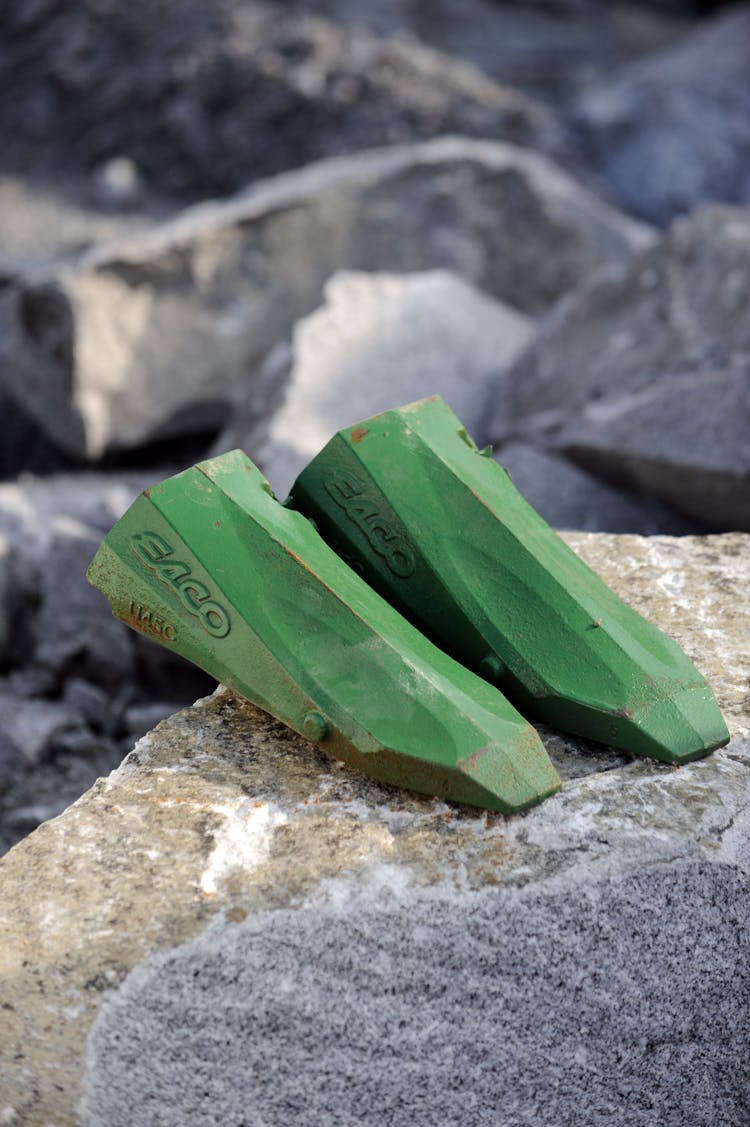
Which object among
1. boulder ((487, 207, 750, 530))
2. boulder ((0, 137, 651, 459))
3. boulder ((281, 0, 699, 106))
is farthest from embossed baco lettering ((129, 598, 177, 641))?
boulder ((281, 0, 699, 106))

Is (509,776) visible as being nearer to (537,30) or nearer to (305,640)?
(305,640)

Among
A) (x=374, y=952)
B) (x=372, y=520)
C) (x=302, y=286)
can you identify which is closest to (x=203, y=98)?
(x=302, y=286)

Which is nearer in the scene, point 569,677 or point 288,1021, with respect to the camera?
point 288,1021

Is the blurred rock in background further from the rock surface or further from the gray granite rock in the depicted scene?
the rock surface

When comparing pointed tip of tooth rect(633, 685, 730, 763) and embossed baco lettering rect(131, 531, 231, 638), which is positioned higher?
embossed baco lettering rect(131, 531, 231, 638)

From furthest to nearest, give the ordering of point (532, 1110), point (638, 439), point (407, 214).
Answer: point (407, 214), point (638, 439), point (532, 1110)

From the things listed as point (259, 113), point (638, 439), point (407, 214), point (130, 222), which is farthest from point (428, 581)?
point (259, 113)

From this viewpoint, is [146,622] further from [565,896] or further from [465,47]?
[465,47]

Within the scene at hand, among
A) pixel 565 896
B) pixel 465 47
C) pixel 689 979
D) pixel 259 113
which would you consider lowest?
pixel 465 47
